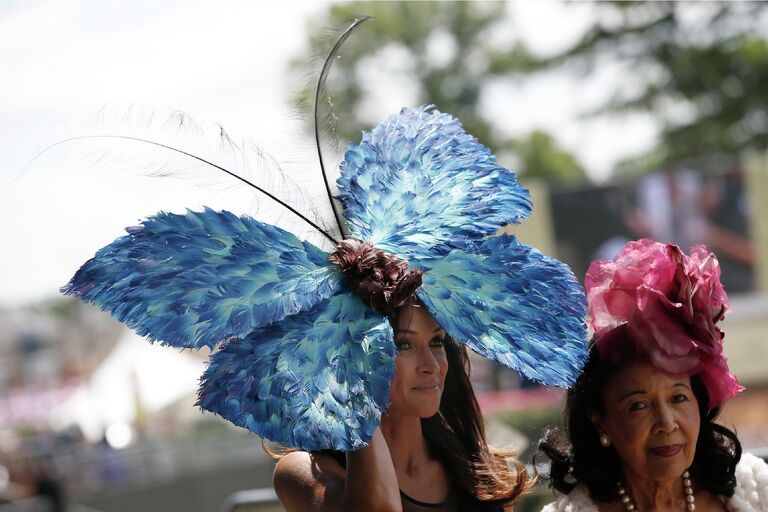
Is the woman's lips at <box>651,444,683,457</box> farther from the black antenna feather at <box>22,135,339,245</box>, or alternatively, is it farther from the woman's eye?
the black antenna feather at <box>22,135,339,245</box>

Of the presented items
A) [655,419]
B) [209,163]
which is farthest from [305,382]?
[655,419]

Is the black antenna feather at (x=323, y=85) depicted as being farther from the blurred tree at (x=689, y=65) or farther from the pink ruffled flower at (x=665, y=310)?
the blurred tree at (x=689, y=65)

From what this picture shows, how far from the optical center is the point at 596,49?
74.5ft

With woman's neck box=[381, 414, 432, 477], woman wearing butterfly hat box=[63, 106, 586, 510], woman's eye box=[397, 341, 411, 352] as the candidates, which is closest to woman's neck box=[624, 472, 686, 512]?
woman wearing butterfly hat box=[63, 106, 586, 510]

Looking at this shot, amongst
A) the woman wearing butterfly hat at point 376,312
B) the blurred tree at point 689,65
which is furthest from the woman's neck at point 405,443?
the blurred tree at point 689,65

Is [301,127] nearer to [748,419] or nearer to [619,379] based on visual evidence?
[619,379]

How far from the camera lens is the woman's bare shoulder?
2043mm

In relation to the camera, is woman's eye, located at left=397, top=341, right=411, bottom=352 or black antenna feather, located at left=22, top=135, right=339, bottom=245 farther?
woman's eye, located at left=397, top=341, right=411, bottom=352

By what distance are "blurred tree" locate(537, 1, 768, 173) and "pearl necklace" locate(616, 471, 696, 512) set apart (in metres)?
20.0

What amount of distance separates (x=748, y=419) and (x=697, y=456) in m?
11.0

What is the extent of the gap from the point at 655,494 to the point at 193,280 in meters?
1.24

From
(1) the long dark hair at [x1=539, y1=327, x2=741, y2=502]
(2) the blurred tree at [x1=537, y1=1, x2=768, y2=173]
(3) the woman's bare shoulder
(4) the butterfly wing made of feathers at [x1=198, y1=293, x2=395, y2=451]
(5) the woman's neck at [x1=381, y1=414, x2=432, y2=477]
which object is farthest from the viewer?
(2) the blurred tree at [x1=537, y1=1, x2=768, y2=173]

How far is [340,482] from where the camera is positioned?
2064mm

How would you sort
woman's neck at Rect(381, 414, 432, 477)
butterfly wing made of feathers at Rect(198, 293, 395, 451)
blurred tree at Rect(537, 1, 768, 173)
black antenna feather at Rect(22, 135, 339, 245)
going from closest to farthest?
butterfly wing made of feathers at Rect(198, 293, 395, 451) < black antenna feather at Rect(22, 135, 339, 245) < woman's neck at Rect(381, 414, 432, 477) < blurred tree at Rect(537, 1, 768, 173)
